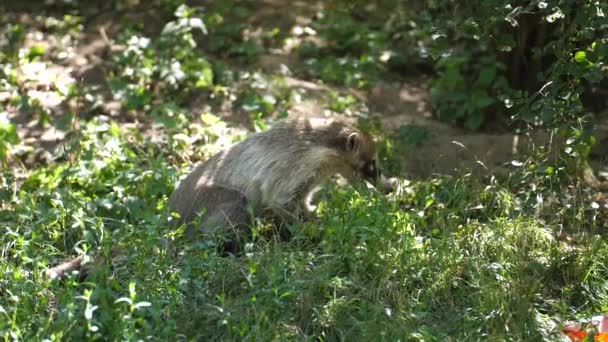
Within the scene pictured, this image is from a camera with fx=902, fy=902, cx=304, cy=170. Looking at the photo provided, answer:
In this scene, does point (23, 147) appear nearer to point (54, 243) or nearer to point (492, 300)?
point (54, 243)

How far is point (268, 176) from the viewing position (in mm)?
6203

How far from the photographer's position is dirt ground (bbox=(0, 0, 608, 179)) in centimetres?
730

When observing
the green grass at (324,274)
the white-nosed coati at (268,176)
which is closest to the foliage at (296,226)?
the green grass at (324,274)

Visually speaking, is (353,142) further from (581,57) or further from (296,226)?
(581,57)

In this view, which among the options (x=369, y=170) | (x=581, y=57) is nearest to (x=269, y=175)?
(x=369, y=170)

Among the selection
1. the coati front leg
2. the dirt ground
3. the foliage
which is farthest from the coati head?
the coati front leg

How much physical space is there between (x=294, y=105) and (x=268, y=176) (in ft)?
6.75

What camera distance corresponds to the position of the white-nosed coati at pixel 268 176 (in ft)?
19.9

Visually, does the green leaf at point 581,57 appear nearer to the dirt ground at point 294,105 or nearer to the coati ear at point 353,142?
the dirt ground at point 294,105

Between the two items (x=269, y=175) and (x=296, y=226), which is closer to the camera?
(x=296, y=226)

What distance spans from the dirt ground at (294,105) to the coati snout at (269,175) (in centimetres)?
93

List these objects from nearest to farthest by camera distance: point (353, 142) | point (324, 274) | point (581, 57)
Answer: point (324, 274) → point (581, 57) → point (353, 142)

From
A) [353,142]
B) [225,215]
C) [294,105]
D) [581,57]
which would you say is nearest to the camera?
[581,57]

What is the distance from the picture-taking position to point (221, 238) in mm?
5680
